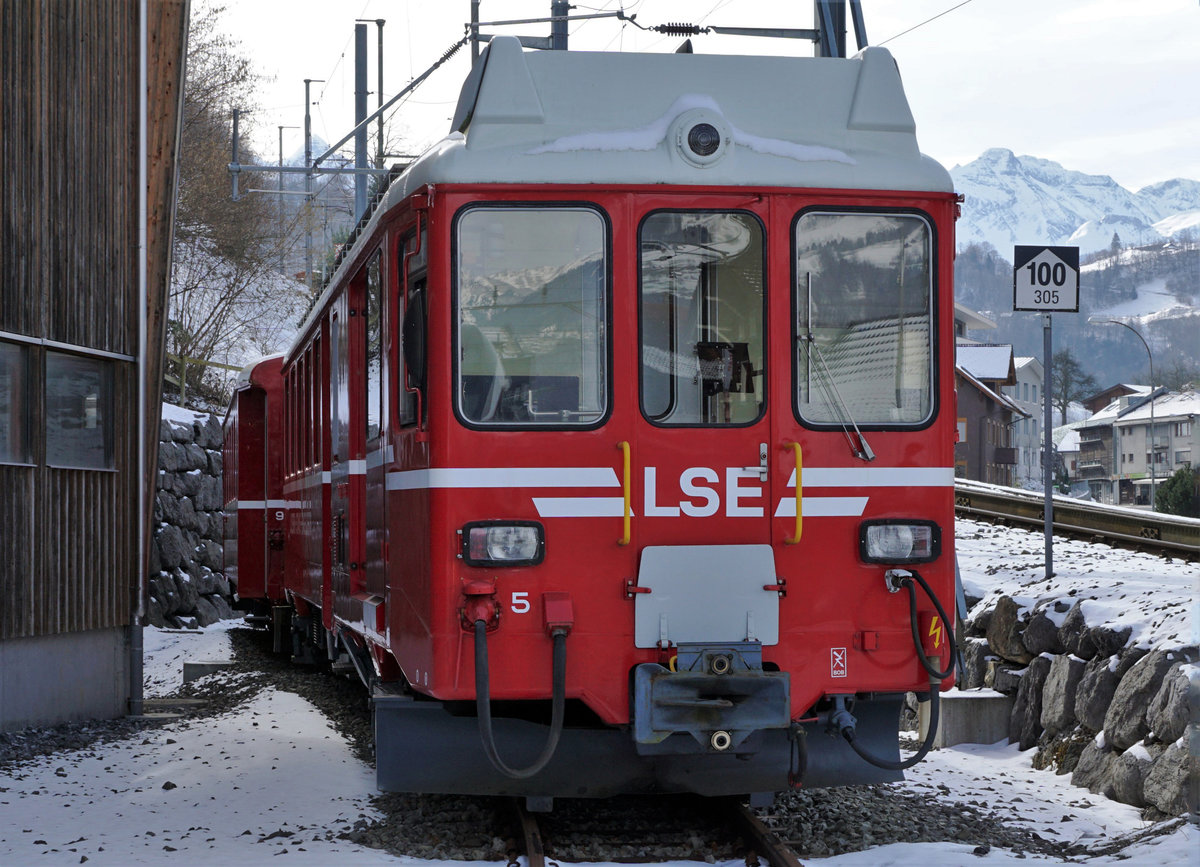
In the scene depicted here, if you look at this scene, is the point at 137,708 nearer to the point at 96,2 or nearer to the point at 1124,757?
the point at 96,2

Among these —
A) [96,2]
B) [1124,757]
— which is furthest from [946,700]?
[96,2]

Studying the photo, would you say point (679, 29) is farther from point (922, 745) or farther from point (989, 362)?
point (989, 362)

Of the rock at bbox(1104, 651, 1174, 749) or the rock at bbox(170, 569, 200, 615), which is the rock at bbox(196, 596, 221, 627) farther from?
the rock at bbox(1104, 651, 1174, 749)

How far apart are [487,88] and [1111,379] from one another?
160 meters

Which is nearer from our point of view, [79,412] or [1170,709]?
[1170,709]

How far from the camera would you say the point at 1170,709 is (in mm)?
7621

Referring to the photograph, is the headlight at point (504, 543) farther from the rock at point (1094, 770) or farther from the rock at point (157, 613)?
the rock at point (157, 613)

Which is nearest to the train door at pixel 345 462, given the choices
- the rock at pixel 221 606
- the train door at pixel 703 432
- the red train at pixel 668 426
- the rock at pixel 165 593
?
the red train at pixel 668 426

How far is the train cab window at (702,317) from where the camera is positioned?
6.10m

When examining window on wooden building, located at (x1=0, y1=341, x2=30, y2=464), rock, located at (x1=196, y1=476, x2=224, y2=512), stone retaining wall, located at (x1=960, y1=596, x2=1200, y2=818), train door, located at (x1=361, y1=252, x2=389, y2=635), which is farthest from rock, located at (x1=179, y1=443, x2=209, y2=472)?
train door, located at (x1=361, y1=252, x2=389, y2=635)

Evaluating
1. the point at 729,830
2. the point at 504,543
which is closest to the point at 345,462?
the point at 504,543

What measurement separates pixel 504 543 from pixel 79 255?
22.2 feet

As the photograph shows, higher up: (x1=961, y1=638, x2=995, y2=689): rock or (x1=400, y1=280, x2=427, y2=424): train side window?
(x1=400, y1=280, x2=427, y2=424): train side window

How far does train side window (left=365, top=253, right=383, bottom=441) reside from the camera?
695 centimetres
